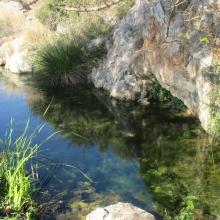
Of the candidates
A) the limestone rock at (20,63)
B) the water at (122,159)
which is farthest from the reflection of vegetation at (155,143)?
the limestone rock at (20,63)

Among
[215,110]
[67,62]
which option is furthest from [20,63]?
[215,110]

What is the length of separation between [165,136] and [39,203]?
10.5 ft

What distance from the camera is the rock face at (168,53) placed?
713cm

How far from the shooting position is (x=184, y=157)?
6824mm

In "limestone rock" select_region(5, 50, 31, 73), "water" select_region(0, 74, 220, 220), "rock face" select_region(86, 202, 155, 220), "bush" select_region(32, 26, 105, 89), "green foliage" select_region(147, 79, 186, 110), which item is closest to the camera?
"rock face" select_region(86, 202, 155, 220)

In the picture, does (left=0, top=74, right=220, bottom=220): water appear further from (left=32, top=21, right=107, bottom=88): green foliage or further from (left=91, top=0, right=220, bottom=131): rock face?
(left=32, top=21, right=107, bottom=88): green foliage

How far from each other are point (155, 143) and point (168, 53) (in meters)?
2.05

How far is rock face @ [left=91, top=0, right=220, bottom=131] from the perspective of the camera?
7.13m

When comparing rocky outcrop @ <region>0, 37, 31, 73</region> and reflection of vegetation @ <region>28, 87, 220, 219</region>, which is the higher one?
rocky outcrop @ <region>0, 37, 31, 73</region>

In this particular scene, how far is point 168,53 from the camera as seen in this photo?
8656 mm

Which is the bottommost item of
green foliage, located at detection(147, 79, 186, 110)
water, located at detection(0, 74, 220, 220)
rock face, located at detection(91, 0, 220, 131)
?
water, located at detection(0, 74, 220, 220)

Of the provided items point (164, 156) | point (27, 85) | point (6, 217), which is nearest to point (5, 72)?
point (27, 85)

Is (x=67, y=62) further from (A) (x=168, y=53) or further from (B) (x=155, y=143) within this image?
(B) (x=155, y=143)

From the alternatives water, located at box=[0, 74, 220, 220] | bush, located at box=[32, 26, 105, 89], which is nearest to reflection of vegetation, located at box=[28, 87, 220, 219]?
water, located at box=[0, 74, 220, 220]
